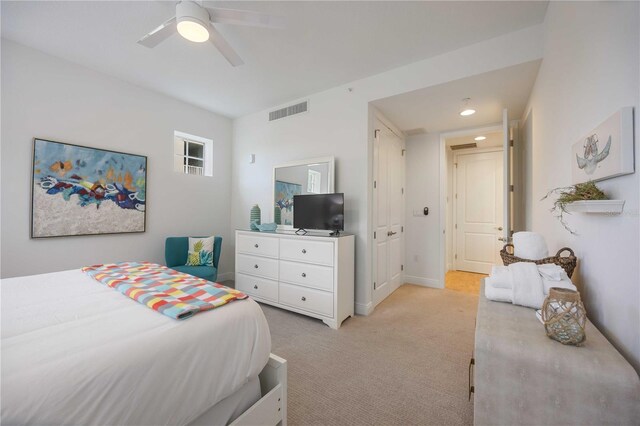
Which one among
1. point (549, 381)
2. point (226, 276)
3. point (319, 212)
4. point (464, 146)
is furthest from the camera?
point (464, 146)

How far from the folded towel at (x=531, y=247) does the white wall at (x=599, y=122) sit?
0.13 metres

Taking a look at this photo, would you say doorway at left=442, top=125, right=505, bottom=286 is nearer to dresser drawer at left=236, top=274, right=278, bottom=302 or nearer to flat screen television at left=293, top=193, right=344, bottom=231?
flat screen television at left=293, top=193, right=344, bottom=231

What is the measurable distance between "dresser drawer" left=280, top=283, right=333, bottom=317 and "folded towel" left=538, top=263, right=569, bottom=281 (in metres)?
1.79

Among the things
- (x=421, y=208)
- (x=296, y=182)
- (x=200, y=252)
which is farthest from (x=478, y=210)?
(x=200, y=252)

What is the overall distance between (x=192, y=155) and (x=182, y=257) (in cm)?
166

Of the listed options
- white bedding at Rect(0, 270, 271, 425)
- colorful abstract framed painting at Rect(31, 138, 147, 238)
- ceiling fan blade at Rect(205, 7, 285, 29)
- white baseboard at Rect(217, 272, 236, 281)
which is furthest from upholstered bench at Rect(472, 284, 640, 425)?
white baseboard at Rect(217, 272, 236, 281)

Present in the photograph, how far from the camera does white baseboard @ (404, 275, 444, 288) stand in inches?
155

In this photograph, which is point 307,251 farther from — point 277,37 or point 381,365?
point 277,37

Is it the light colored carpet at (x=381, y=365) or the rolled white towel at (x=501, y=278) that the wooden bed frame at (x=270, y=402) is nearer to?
the light colored carpet at (x=381, y=365)

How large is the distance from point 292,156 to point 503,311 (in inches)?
119

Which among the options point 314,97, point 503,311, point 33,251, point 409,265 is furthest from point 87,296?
point 409,265

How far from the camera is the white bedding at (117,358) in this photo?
73 centimetres

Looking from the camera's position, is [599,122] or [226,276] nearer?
[599,122]

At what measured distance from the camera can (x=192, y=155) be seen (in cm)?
403
